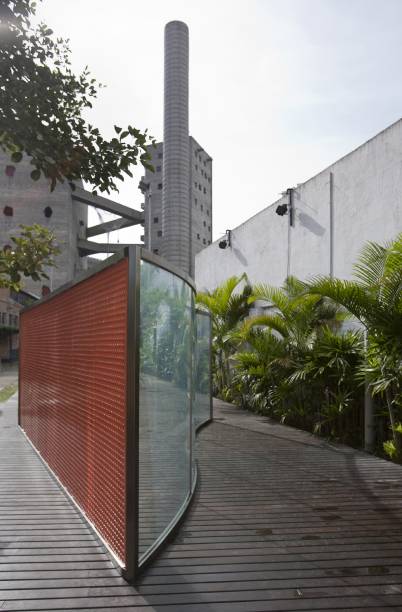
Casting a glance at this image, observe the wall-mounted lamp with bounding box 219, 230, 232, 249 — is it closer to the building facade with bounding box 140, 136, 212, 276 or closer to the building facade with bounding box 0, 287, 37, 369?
the building facade with bounding box 0, 287, 37, 369

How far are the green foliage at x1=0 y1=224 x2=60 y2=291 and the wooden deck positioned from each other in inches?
72.2

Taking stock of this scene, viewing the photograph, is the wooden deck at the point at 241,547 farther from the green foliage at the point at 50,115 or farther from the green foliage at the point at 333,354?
the green foliage at the point at 50,115

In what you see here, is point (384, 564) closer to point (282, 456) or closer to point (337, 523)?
point (337, 523)

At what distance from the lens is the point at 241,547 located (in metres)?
3.72

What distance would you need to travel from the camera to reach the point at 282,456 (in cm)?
679

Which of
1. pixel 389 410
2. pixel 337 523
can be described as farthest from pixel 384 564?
pixel 389 410

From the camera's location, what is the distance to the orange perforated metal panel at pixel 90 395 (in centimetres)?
355

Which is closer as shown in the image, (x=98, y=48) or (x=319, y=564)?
(x=319, y=564)

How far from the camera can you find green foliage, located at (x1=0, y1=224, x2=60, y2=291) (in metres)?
4.41

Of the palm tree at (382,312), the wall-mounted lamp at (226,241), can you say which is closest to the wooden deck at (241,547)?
the palm tree at (382,312)

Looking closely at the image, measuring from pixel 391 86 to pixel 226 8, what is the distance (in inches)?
118

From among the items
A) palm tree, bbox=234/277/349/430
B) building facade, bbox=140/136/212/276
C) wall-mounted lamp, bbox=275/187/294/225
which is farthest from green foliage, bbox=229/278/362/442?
building facade, bbox=140/136/212/276

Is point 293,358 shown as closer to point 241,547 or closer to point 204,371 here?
point 204,371

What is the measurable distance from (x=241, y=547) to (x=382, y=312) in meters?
3.27
